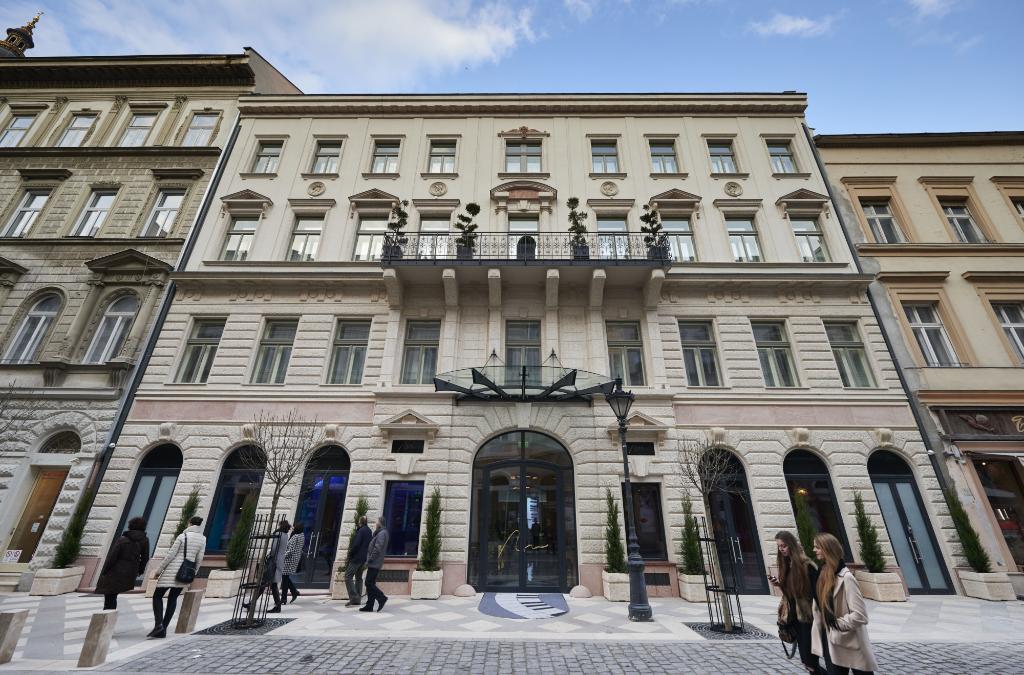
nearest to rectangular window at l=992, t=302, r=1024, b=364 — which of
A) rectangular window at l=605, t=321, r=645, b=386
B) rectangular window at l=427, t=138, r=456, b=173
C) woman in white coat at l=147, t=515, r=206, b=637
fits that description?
rectangular window at l=605, t=321, r=645, b=386

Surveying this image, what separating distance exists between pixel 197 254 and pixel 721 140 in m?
20.7

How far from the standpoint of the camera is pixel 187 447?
12469 millimetres

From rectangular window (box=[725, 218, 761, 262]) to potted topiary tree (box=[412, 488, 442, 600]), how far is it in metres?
13.0

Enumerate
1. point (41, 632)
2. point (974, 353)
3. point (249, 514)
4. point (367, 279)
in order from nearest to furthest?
1. point (41, 632)
2. point (249, 514)
3. point (974, 353)
4. point (367, 279)

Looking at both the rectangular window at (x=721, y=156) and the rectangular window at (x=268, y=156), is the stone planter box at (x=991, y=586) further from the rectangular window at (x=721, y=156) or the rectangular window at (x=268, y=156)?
the rectangular window at (x=268, y=156)

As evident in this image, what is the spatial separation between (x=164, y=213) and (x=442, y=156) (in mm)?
10810

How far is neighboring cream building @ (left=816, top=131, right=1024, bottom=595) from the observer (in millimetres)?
12047

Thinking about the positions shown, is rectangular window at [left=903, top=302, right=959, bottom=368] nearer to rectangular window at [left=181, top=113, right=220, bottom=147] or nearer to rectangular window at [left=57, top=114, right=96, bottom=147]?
rectangular window at [left=181, top=113, right=220, bottom=147]

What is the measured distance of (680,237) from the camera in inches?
615

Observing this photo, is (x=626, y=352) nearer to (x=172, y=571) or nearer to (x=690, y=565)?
(x=690, y=565)

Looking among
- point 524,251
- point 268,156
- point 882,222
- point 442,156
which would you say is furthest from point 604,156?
point 268,156

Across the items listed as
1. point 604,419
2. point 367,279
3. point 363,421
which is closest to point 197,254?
point 367,279

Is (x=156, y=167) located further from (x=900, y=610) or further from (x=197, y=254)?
(x=900, y=610)

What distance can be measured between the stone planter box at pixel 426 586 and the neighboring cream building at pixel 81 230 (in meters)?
8.15
